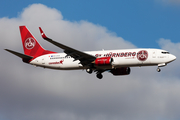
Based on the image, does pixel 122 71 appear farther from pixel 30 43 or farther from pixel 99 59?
pixel 30 43

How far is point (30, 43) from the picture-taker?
6638 centimetres

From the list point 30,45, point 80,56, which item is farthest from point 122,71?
point 30,45

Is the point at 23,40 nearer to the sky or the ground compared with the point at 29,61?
nearer to the sky

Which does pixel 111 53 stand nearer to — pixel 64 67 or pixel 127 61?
pixel 127 61

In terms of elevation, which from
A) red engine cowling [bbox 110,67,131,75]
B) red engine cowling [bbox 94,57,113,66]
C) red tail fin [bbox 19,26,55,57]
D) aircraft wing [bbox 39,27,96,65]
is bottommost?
red engine cowling [bbox 110,67,131,75]

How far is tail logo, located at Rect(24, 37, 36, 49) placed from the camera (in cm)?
6600

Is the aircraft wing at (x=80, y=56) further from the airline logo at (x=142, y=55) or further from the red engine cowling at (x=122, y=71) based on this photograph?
the airline logo at (x=142, y=55)

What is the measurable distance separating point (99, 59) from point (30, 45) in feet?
51.2

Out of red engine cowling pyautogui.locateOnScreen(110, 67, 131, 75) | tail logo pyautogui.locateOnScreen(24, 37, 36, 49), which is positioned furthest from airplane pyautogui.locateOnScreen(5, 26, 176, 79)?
tail logo pyautogui.locateOnScreen(24, 37, 36, 49)

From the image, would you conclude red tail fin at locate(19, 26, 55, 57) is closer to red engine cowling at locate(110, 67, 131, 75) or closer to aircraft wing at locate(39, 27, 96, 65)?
aircraft wing at locate(39, 27, 96, 65)

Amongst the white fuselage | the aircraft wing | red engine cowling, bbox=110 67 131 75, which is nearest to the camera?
the aircraft wing

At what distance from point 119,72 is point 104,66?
7.32 metres

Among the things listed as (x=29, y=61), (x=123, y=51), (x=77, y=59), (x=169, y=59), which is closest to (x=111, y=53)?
(x=123, y=51)

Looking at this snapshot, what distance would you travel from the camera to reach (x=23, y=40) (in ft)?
220
